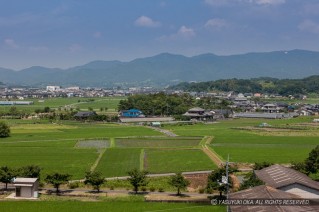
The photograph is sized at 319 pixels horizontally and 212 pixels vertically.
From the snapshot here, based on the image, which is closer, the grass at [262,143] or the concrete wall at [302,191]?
the concrete wall at [302,191]

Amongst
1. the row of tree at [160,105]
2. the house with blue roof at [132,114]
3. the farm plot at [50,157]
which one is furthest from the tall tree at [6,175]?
the row of tree at [160,105]

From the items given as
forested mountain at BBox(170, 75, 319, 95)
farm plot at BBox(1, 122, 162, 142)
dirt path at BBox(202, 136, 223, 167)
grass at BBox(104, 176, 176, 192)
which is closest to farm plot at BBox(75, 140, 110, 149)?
farm plot at BBox(1, 122, 162, 142)

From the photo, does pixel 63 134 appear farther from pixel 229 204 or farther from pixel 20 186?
pixel 229 204

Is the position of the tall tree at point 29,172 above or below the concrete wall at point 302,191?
above

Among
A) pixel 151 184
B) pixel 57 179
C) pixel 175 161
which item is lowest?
pixel 151 184

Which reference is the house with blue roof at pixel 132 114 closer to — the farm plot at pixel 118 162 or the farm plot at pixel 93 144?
the farm plot at pixel 93 144

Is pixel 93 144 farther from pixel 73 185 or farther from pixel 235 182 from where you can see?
pixel 235 182

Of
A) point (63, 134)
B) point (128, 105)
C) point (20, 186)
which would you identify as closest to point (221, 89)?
point (128, 105)

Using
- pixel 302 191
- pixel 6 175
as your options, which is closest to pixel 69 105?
pixel 6 175
